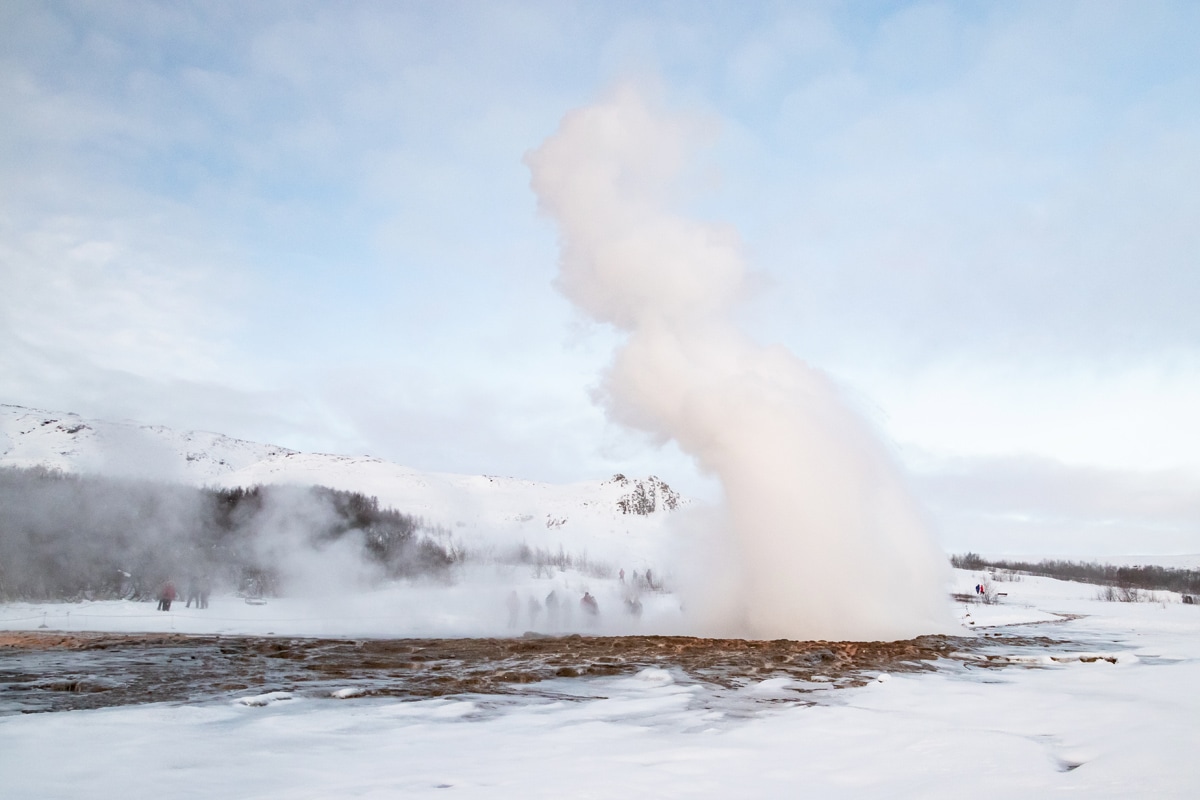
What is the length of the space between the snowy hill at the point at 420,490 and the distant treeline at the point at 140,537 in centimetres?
336

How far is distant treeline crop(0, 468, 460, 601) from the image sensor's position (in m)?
29.3

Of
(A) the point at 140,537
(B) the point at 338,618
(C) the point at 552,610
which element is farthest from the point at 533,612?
(A) the point at 140,537

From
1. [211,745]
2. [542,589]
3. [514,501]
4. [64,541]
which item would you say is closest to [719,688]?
[211,745]

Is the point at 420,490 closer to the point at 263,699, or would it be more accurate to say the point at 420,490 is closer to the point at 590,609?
the point at 590,609

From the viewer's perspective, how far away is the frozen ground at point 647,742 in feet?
15.4

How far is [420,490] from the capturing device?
157 m

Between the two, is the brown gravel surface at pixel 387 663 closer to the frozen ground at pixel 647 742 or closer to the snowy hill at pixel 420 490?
the frozen ground at pixel 647 742

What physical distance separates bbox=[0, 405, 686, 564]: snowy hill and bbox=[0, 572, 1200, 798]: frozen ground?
38222mm

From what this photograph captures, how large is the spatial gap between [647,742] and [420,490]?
157 metres

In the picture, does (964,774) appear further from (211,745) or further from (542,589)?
(542,589)

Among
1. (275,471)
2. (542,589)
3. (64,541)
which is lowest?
(542,589)

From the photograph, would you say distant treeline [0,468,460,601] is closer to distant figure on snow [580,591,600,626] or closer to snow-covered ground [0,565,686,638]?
snow-covered ground [0,565,686,638]

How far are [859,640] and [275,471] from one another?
153 m

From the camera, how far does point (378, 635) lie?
62.4 ft
